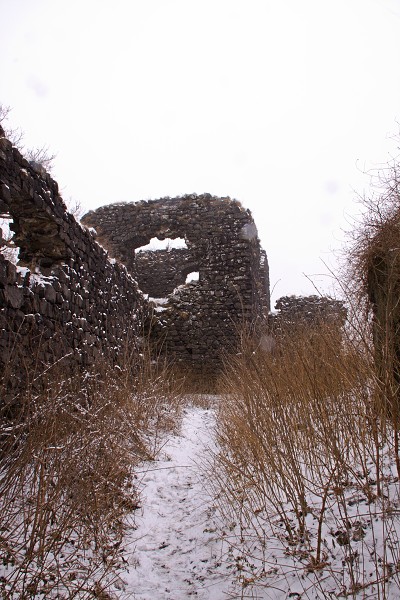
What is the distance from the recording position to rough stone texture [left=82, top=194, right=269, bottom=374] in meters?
9.52

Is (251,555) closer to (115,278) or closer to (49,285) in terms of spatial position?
(49,285)

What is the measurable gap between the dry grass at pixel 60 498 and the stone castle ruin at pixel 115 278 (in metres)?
0.40

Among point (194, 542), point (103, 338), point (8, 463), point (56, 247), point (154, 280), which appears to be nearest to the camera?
point (8, 463)

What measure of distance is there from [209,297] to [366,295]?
6387mm

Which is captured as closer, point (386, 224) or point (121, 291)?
point (386, 224)

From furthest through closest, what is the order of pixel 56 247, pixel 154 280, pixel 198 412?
pixel 154 280 < pixel 198 412 < pixel 56 247

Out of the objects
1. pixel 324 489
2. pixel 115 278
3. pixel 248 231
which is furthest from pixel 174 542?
pixel 248 231

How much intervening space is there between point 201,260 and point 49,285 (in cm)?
625

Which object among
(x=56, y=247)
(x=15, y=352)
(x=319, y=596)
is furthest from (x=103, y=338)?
(x=319, y=596)

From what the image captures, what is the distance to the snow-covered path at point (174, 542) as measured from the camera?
214 cm

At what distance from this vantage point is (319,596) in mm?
1706

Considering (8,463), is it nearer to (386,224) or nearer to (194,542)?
(194,542)

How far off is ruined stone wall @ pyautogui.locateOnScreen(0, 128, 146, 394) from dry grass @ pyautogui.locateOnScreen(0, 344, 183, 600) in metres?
0.39

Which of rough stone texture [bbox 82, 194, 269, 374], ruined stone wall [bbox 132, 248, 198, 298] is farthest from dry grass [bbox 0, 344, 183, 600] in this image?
ruined stone wall [bbox 132, 248, 198, 298]
